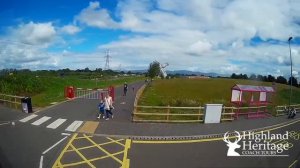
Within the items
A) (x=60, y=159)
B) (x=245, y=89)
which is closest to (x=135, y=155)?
(x=60, y=159)

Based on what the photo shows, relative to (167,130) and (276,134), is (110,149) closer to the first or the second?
(167,130)

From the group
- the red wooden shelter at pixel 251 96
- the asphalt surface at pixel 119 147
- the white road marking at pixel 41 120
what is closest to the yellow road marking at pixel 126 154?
the asphalt surface at pixel 119 147

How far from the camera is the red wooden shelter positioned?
2392 cm

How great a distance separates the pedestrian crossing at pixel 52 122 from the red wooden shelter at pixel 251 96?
12891 mm

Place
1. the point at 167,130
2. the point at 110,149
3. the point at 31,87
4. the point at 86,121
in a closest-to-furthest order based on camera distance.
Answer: the point at 110,149 < the point at 167,130 < the point at 86,121 < the point at 31,87

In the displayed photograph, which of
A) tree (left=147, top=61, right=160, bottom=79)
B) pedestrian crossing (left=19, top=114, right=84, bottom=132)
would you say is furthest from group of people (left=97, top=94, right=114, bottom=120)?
tree (left=147, top=61, right=160, bottom=79)

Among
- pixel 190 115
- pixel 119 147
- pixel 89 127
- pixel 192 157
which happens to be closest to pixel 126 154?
pixel 119 147

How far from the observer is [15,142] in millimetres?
13852

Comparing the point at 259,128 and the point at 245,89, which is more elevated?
the point at 245,89

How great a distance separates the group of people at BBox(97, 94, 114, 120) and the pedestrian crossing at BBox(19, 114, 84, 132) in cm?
199

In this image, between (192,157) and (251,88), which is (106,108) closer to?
(192,157)

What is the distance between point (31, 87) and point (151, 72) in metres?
58.8

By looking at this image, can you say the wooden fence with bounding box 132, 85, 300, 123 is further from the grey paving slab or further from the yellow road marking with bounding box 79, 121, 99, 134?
the grey paving slab

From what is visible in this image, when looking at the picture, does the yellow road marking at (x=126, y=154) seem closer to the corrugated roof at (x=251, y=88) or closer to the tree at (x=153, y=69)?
the corrugated roof at (x=251, y=88)
